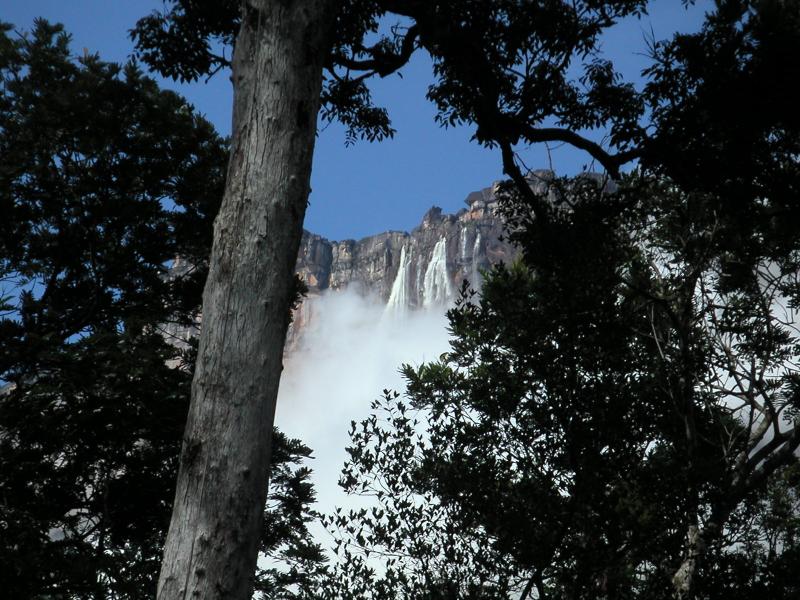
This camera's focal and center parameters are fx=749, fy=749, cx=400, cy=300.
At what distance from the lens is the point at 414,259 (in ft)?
292

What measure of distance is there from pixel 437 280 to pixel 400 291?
6652 mm

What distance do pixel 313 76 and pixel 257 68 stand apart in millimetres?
228

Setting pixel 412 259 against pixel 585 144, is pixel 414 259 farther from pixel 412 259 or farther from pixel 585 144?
pixel 585 144

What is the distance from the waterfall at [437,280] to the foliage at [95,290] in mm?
72518

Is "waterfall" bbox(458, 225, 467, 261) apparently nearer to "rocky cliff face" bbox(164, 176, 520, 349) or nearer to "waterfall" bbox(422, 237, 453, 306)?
"rocky cliff face" bbox(164, 176, 520, 349)

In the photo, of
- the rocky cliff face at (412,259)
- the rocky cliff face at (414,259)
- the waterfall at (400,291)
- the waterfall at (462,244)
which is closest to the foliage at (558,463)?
the rocky cliff face at (412,259)

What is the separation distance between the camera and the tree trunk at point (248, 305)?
7.71 feet

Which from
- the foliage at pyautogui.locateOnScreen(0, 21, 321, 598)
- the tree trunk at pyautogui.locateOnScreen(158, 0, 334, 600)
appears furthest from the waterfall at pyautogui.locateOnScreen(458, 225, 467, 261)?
the tree trunk at pyautogui.locateOnScreen(158, 0, 334, 600)

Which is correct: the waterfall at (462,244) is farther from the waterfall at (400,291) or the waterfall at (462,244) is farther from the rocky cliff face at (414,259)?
the waterfall at (400,291)

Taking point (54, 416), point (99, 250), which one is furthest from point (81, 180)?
point (54, 416)

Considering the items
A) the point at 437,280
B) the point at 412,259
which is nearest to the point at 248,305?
the point at 437,280

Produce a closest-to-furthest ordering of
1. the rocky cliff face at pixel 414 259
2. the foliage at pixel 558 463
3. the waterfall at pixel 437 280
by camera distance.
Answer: the foliage at pixel 558 463 < the rocky cliff face at pixel 414 259 < the waterfall at pixel 437 280

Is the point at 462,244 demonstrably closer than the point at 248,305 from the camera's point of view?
No

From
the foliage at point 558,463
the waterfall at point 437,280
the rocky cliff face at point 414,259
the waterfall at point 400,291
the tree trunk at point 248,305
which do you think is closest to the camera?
the tree trunk at point 248,305
